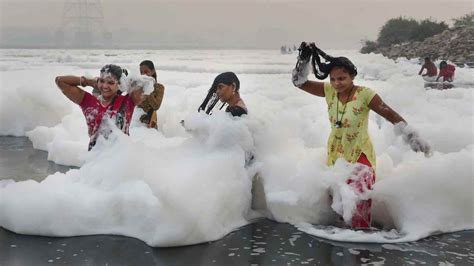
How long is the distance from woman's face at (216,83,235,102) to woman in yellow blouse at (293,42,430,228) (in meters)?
0.56

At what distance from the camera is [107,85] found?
3963 millimetres

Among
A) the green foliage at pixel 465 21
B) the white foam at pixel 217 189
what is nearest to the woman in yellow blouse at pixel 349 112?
the white foam at pixel 217 189

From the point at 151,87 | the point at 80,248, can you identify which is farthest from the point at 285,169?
the point at 80,248

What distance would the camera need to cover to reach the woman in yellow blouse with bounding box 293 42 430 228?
373 centimetres

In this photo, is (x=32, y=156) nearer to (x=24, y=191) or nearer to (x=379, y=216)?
(x=24, y=191)

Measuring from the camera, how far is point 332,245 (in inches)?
137

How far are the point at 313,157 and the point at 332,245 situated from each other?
3.46 feet

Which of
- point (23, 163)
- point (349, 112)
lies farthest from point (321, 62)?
point (23, 163)

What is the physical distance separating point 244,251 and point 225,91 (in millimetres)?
1415

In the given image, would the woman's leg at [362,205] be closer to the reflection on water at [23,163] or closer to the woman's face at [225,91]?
the woman's face at [225,91]

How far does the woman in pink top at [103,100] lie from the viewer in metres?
3.92

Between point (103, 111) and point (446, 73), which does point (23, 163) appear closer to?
point (103, 111)

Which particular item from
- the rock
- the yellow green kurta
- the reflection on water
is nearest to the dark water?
the yellow green kurta

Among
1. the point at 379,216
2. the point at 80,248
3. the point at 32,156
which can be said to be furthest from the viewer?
the point at 32,156
